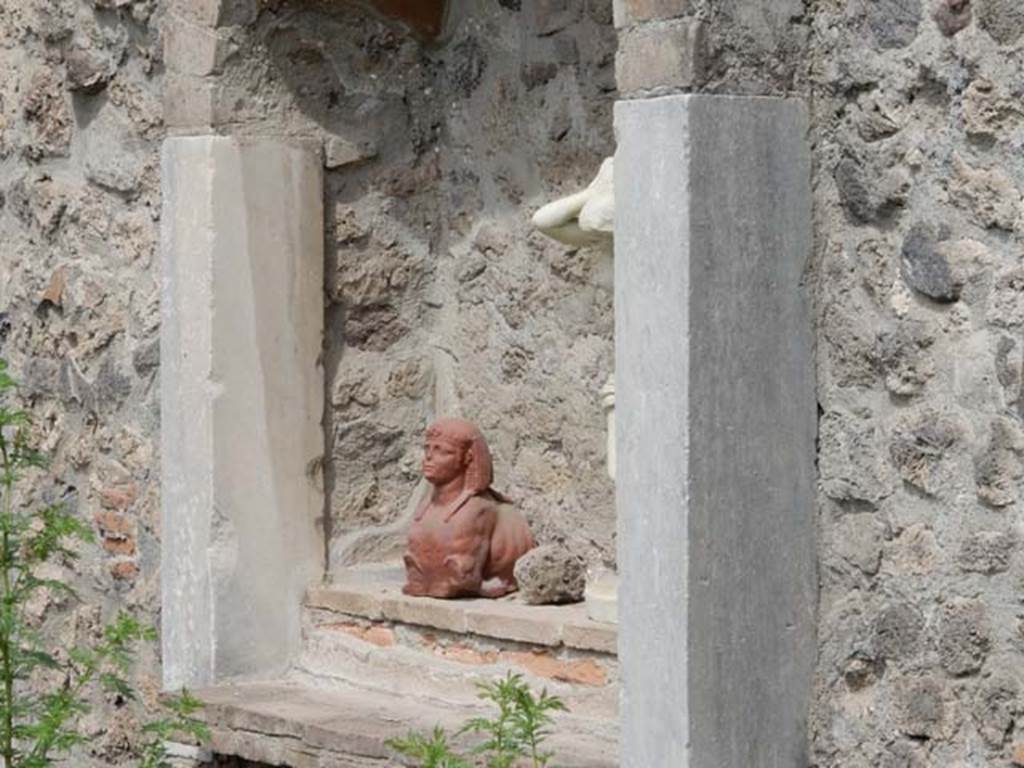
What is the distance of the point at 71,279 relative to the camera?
629cm

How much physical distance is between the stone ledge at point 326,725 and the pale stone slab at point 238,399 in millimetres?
206

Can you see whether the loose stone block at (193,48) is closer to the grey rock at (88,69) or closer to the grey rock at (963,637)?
the grey rock at (88,69)

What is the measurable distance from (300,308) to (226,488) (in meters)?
0.49

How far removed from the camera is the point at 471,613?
5.32m

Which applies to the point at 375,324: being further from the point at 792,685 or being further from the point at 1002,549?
the point at 1002,549

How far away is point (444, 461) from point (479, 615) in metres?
0.43

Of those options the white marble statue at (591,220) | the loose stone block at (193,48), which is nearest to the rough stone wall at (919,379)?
the white marble statue at (591,220)

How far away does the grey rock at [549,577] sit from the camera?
17.5 feet

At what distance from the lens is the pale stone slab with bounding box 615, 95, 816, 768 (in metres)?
4.36

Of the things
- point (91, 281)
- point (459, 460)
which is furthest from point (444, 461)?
point (91, 281)

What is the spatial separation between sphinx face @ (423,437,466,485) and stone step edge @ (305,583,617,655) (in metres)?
0.29

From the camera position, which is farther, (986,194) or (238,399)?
(238,399)

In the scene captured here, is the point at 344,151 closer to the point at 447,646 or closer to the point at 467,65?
the point at 467,65

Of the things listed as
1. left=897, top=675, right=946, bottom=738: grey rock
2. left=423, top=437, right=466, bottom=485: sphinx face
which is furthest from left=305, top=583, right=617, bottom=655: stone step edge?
left=897, top=675, right=946, bottom=738: grey rock
